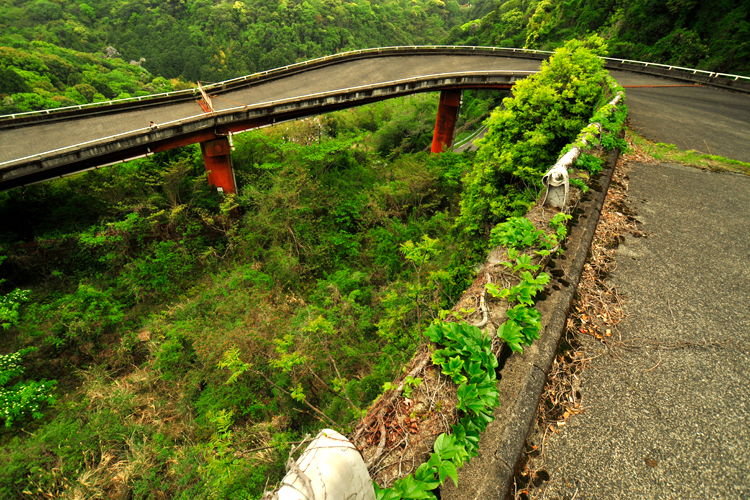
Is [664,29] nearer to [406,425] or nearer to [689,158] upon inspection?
[689,158]

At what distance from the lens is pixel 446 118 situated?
72.2ft

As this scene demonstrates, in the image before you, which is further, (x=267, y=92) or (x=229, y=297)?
(x=267, y=92)

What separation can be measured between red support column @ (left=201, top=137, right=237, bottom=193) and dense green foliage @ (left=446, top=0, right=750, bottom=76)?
1139 inches

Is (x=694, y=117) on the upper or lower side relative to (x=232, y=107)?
upper

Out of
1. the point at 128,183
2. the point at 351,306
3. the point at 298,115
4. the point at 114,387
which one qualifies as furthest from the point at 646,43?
the point at 114,387

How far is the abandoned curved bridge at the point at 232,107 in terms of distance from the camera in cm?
1156

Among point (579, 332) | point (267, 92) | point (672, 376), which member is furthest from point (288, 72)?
point (672, 376)

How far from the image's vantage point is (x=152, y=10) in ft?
236

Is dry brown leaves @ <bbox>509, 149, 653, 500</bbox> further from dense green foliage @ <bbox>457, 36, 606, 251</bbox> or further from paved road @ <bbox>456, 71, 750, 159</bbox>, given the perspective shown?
paved road @ <bbox>456, 71, 750, 159</bbox>

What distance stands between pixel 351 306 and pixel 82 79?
5457 centimetres

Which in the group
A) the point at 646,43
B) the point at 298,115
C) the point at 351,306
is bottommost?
the point at 351,306

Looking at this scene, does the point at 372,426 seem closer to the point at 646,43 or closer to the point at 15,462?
the point at 15,462

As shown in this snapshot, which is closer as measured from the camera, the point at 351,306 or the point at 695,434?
the point at 695,434

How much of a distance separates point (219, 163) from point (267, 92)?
191 inches
